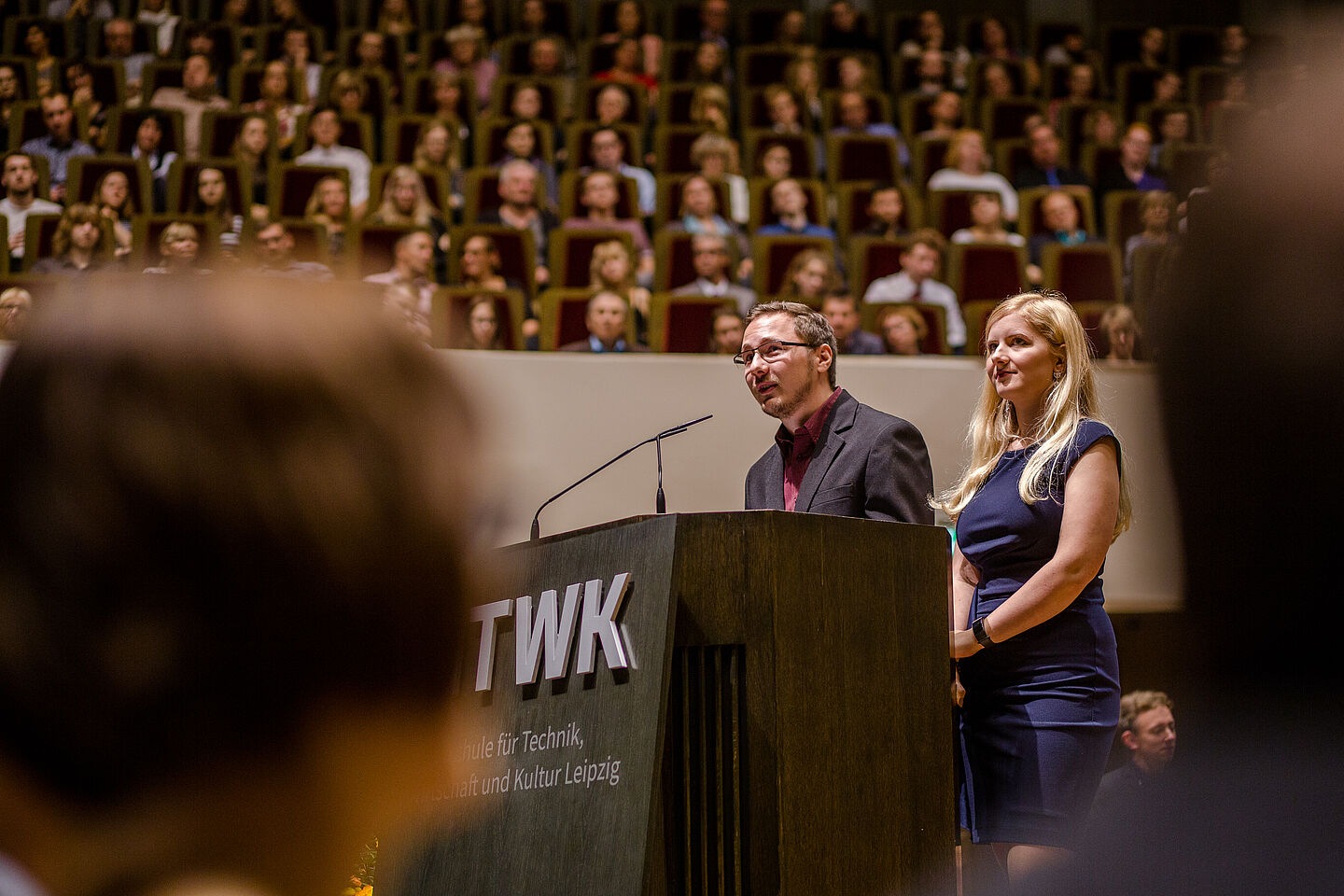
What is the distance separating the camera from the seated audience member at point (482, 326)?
404cm

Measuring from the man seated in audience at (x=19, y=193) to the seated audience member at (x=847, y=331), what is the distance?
2.76m

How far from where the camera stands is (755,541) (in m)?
1.57

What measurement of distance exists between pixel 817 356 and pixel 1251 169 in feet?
6.37

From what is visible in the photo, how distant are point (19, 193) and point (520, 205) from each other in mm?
1796

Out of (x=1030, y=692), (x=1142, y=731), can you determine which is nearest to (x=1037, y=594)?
(x=1030, y=692)

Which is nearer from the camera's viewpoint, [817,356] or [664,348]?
[817,356]

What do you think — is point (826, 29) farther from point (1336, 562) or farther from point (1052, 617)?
point (1336, 562)

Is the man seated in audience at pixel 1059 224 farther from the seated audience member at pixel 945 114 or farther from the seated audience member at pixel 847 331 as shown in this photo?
the seated audience member at pixel 847 331

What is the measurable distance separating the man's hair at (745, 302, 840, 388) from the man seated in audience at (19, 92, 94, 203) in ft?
13.4

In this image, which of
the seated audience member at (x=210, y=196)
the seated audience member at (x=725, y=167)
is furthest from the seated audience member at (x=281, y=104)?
the seated audience member at (x=725, y=167)

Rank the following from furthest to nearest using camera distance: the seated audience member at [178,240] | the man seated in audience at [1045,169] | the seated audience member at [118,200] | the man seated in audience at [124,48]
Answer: the man seated in audience at [124,48], the man seated in audience at [1045,169], the seated audience member at [118,200], the seated audience member at [178,240]

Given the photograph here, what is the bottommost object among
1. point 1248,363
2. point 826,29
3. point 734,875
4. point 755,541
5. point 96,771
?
point 734,875

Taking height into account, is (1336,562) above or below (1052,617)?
above

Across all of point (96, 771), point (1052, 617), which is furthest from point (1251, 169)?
point (1052, 617)
